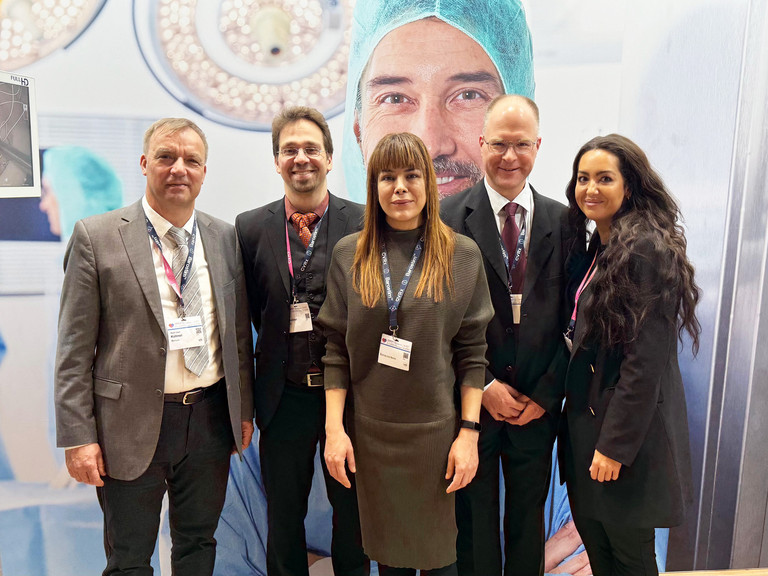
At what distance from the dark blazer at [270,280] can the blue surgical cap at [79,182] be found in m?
0.82

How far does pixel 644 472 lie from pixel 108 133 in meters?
2.66

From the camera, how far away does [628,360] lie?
1811 mm

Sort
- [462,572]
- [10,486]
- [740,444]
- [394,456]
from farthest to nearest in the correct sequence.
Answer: [740,444] < [10,486] < [462,572] < [394,456]

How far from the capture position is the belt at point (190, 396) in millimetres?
1899

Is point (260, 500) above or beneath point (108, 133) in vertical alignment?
beneath

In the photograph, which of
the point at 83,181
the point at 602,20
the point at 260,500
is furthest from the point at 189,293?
the point at 602,20

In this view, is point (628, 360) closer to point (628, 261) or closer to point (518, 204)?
point (628, 261)

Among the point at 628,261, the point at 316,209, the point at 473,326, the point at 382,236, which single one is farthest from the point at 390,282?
the point at 628,261

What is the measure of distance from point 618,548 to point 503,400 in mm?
668

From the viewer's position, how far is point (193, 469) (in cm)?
201

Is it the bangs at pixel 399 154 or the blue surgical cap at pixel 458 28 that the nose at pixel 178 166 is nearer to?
the bangs at pixel 399 154

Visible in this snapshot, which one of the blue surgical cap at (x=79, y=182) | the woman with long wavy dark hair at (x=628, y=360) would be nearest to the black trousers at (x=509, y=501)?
the woman with long wavy dark hair at (x=628, y=360)

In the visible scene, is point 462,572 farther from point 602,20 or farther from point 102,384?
point 602,20

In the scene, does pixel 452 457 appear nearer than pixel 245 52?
Yes
